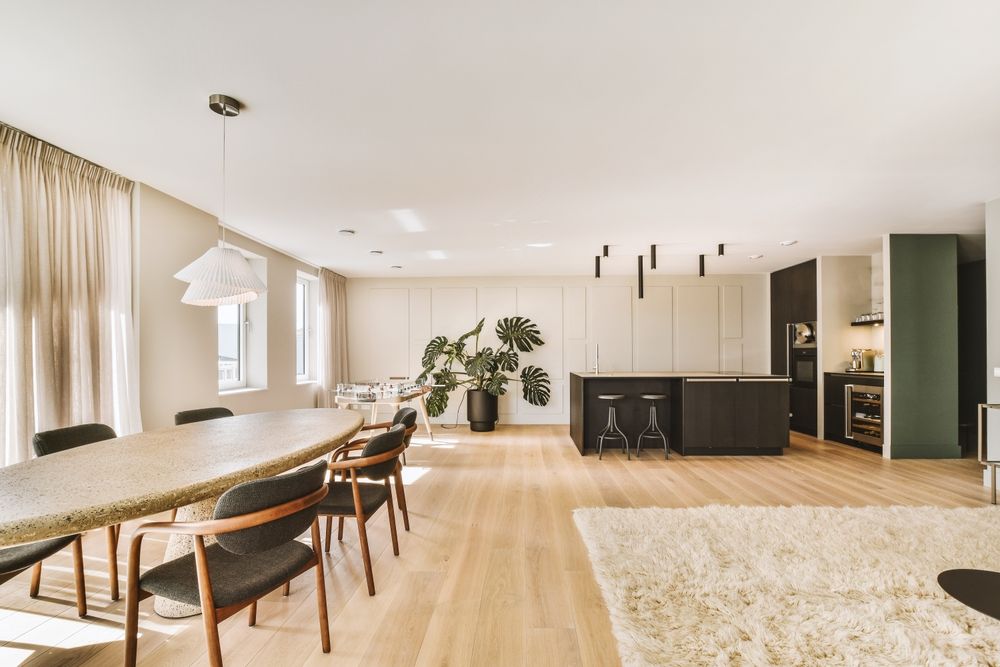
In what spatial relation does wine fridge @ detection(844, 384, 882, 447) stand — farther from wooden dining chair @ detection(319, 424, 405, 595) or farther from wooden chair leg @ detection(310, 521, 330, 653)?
wooden chair leg @ detection(310, 521, 330, 653)

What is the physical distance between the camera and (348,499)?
2393 millimetres

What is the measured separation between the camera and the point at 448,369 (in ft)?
24.5

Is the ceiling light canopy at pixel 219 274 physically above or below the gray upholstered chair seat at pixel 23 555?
above

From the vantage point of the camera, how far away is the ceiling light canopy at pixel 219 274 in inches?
92.1

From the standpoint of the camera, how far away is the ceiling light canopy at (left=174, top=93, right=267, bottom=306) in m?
2.34

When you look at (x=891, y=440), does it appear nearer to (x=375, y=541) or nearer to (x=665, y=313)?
(x=665, y=313)

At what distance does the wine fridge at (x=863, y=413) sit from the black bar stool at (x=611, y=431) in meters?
2.75

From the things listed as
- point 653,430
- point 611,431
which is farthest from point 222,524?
point 653,430

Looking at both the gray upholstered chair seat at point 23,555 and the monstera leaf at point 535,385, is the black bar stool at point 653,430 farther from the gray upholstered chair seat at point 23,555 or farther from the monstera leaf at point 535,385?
the gray upholstered chair seat at point 23,555

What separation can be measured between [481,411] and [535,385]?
37.9 inches

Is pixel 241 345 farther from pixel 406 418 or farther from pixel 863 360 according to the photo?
pixel 863 360

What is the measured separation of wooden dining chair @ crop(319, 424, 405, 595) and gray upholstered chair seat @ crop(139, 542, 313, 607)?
452 mm

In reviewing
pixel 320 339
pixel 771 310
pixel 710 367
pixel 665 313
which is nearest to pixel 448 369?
pixel 320 339

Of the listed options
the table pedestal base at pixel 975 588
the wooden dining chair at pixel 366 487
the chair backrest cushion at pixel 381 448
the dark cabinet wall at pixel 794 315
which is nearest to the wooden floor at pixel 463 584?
the wooden dining chair at pixel 366 487
